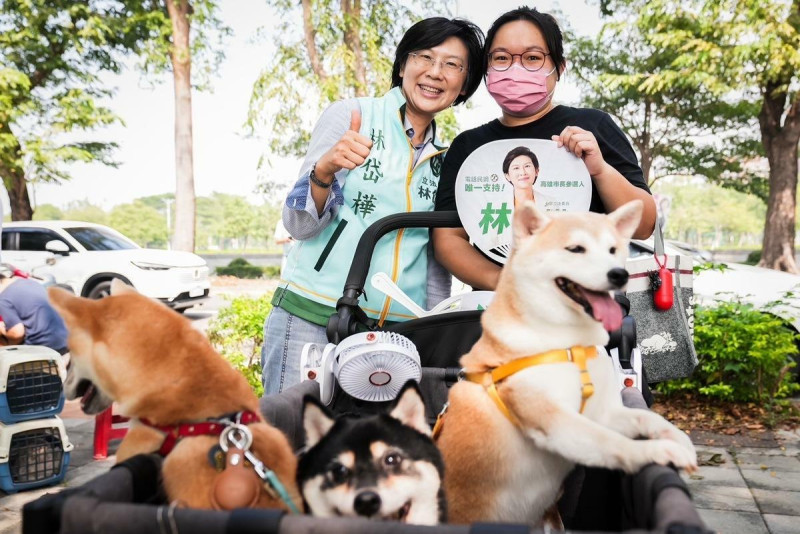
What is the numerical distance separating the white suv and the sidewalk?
6919 mm

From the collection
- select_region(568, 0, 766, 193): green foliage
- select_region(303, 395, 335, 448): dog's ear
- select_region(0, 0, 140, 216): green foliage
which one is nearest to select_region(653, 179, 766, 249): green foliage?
select_region(568, 0, 766, 193): green foliage

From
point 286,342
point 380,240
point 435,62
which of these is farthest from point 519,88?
point 286,342

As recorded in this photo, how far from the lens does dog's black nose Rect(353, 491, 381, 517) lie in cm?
136

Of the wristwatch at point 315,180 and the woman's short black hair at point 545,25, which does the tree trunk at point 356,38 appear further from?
the wristwatch at point 315,180

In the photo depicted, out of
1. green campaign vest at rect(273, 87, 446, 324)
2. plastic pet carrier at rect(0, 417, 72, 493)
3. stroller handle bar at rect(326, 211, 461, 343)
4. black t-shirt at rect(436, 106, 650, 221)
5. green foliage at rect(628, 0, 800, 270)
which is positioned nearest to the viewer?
stroller handle bar at rect(326, 211, 461, 343)

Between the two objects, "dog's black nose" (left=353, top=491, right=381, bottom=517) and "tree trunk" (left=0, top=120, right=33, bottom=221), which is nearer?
"dog's black nose" (left=353, top=491, right=381, bottom=517)

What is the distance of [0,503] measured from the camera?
14.1 feet

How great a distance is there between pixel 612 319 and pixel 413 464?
0.60 meters

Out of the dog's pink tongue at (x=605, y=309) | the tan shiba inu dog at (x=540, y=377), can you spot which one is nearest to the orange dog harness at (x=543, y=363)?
the tan shiba inu dog at (x=540, y=377)

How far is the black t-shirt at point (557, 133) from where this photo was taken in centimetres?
223

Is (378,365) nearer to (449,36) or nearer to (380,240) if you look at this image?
(380,240)

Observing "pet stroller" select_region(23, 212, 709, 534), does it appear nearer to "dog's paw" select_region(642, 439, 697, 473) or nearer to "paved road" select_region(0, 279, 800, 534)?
"dog's paw" select_region(642, 439, 697, 473)

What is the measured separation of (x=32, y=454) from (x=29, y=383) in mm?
538

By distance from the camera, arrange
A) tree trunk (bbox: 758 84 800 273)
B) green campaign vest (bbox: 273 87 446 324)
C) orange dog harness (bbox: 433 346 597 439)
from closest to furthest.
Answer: orange dog harness (bbox: 433 346 597 439), green campaign vest (bbox: 273 87 446 324), tree trunk (bbox: 758 84 800 273)
